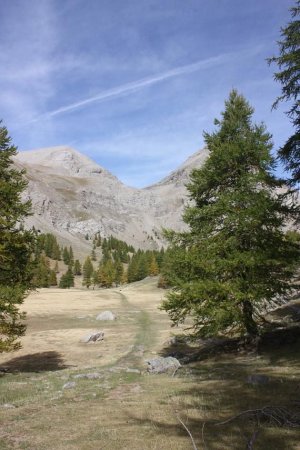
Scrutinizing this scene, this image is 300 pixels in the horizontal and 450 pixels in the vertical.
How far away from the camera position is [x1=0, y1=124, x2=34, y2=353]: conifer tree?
19.8 metres

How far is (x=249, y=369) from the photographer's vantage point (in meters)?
16.3

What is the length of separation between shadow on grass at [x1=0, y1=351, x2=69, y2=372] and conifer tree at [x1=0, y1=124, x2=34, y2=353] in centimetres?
537

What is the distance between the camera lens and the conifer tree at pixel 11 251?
1976 centimetres

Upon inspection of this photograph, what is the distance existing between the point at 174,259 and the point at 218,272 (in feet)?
7.75

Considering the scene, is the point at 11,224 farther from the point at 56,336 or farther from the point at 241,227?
the point at 56,336

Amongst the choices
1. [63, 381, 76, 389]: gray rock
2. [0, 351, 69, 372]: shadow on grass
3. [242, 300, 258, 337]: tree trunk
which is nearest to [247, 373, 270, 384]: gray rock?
[242, 300, 258, 337]: tree trunk

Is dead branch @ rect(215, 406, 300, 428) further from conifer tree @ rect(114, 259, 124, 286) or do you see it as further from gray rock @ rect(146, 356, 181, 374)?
conifer tree @ rect(114, 259, 124, 286)

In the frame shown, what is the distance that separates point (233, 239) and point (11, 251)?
38.8ft

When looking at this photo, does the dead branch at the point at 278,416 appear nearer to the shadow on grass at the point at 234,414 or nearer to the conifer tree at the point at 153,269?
the shadow on grass at the point at 234,414

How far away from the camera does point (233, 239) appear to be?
61.8ft

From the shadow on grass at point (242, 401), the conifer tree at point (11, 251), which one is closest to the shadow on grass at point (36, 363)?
the conifer tree at point (11, 251)

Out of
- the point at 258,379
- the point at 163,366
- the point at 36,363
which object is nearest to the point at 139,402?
the point at 258,379

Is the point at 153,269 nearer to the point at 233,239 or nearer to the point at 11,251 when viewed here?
the point at 11,251

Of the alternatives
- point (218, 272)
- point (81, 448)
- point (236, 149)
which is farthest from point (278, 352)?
point (81, 448)
